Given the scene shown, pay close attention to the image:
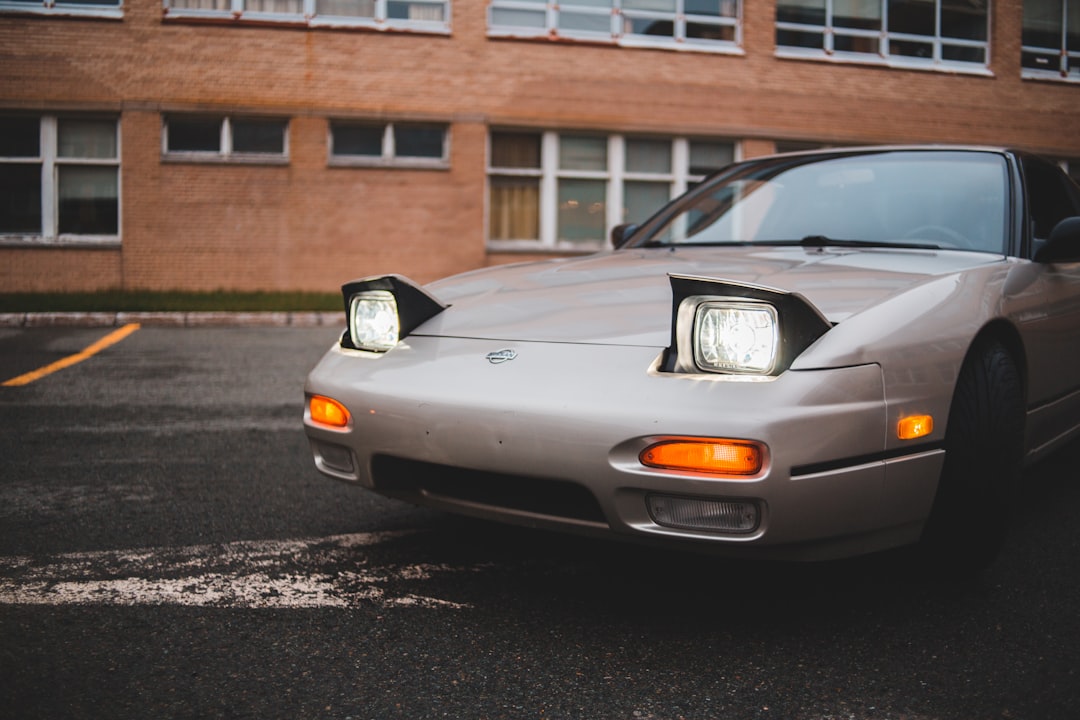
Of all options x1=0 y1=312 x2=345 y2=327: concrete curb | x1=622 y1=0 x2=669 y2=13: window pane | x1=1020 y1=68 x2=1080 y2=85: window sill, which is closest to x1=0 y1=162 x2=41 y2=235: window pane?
x1=0 y1=312 x2=345 y2=327: concrete curb

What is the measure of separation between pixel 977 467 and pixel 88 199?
15542mm

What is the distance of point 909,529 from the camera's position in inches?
96.8

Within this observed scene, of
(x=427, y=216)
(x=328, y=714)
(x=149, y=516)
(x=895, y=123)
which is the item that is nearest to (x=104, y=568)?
(x=149, y=516)

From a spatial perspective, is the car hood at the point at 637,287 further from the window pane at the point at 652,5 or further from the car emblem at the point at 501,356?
the window pane at the point at 652,5

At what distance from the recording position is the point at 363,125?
1585cm

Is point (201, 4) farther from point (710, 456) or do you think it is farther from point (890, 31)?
point (710, 456)

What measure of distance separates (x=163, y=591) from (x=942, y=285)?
2360 millimetres

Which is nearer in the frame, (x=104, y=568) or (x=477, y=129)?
(x=104, y=568)

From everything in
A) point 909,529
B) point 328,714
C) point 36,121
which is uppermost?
point 36,121

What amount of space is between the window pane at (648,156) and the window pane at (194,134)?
6890mm

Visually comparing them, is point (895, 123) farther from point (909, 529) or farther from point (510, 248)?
point (909, 529)

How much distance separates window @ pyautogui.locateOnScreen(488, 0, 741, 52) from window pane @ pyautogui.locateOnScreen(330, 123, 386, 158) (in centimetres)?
→ 252

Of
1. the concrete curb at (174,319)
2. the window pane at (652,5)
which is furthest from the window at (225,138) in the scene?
the window pane at (652,5)

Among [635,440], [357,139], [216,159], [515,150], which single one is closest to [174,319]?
[216,159]
